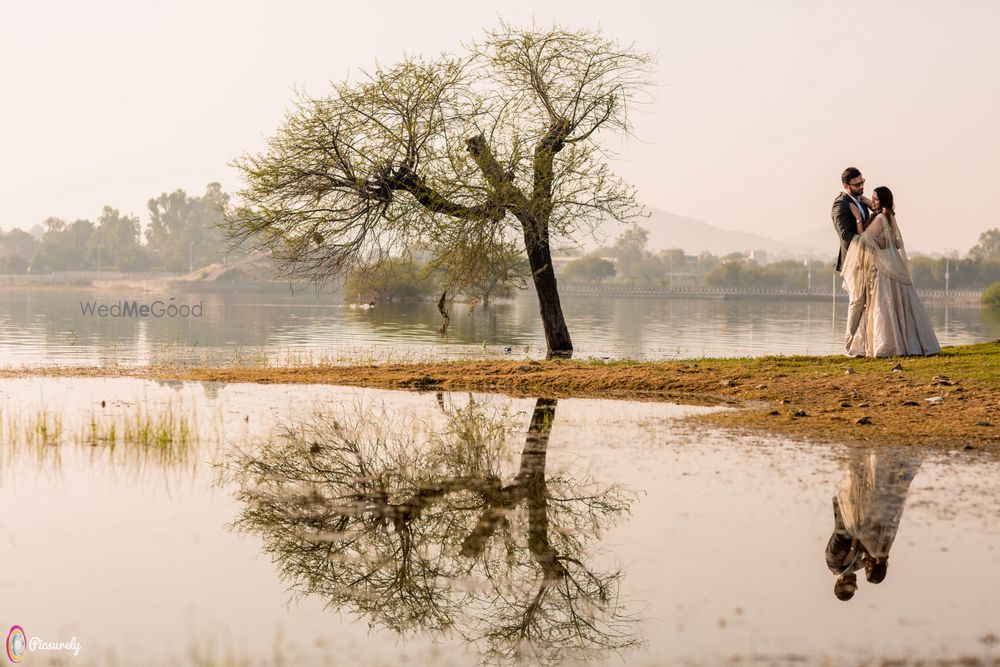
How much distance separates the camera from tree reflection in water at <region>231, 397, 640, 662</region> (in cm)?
696

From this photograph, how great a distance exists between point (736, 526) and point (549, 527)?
1624mm

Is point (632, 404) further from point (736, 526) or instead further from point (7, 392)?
point (7, 392)

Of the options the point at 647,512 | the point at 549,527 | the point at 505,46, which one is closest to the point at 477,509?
the point at 549,527

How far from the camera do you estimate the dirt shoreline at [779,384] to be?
14.6 meters

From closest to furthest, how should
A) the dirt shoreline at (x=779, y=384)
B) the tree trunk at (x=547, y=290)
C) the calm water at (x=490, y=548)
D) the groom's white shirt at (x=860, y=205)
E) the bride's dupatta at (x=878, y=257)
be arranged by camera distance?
the calm water at (x=490, y=548) → the dirt shoreline at (x=779, y=384) → the bride's dupatta at (x=878, y=257) → the groom's white shirt at (x=860, y=205) → the tree trunk at (x=547, y=290)

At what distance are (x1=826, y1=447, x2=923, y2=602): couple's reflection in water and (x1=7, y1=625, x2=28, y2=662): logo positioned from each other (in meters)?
5.26

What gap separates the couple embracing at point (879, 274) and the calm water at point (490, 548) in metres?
8.48

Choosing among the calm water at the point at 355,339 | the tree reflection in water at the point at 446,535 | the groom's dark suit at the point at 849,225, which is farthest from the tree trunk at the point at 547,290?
the tree reflection in water at the point at 446,535

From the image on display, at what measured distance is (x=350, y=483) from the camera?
11.0m

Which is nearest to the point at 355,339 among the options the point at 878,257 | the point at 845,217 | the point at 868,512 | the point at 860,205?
the point at 845,217

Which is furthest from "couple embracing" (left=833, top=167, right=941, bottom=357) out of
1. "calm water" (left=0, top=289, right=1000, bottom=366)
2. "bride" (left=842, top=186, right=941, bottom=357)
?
"calm water" (left=0, top=289, right=1000, bottom=366)

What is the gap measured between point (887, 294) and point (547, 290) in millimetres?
11452

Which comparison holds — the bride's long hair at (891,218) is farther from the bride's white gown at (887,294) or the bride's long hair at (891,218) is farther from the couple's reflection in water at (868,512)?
the couple's reflection in water at (868,512)

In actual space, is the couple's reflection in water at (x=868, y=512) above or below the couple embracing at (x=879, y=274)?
below
